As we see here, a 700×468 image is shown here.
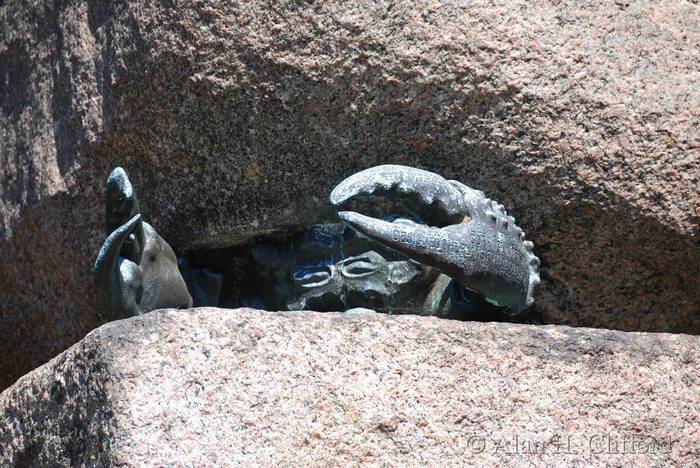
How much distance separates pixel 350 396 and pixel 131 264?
41cm

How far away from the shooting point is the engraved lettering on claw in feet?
5.76

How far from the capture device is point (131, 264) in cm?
182

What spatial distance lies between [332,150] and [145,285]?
12.2 inches

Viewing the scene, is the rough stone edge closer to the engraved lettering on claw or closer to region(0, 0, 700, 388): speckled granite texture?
the engraved lettering on claw

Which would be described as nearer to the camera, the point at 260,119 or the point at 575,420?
the point at 575,420

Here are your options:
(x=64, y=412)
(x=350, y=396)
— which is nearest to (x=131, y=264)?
(x=64, y=412)

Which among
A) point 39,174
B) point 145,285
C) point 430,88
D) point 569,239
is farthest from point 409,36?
point 39,174

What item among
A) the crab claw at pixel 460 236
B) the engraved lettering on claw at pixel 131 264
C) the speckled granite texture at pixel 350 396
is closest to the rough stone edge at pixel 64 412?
the speckled granite texture at pixel 350 396

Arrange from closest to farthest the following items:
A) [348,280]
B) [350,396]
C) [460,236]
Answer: [350,396] → [460,236] → [348,280]

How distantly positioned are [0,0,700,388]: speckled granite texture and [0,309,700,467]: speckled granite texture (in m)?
0.19

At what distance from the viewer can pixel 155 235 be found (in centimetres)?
186

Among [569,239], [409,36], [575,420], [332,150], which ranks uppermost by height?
[409,36]

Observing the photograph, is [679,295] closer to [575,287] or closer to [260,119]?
[575,287]

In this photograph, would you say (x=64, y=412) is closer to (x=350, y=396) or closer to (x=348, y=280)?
(x=350, y=396)
